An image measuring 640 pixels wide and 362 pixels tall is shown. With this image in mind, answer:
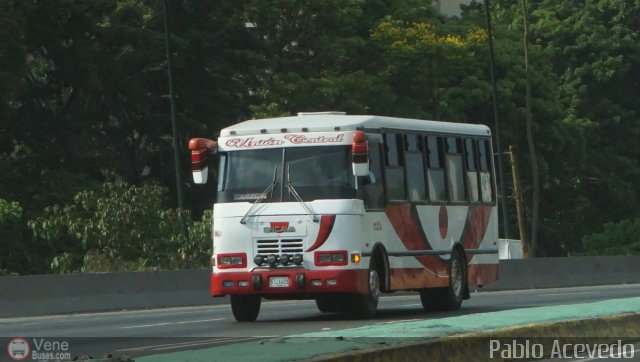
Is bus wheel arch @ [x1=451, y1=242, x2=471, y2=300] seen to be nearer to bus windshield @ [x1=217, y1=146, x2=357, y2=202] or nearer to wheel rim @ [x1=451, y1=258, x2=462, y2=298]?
wheel rim @ [x1=451, y1=258, x2=462, y2=298]

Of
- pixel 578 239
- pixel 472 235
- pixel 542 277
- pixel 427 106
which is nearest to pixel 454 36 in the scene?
pixel 427 106

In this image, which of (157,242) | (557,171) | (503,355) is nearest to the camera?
(503,355)

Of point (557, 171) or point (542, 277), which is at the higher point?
point (557, 171)

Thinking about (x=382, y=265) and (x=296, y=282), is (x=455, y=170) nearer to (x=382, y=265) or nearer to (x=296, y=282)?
(x=382, y=265)

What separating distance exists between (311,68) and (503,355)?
→ 56365mm

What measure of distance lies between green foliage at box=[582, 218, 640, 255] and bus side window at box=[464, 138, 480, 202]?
50740 millimetres

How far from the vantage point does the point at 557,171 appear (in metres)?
86.1

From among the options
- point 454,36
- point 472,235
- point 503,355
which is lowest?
point 503,355

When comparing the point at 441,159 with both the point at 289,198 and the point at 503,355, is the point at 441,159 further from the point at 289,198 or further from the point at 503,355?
the point at 503,355

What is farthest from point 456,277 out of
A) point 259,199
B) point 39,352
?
point 39,352

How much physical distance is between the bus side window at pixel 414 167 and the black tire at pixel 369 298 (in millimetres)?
1978

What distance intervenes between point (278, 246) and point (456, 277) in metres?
4.44

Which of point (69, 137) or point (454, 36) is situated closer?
point (69, 137)

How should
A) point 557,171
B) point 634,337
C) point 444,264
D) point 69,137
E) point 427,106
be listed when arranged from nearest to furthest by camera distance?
point 634,337 → point 444,264 → point 69,137 → point 427,106 → point 557,171
